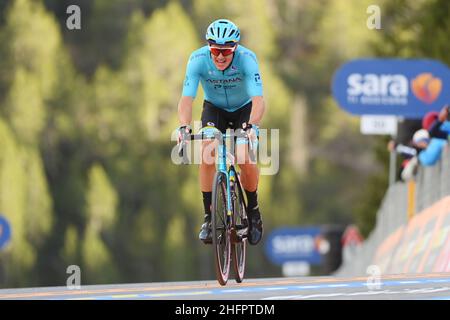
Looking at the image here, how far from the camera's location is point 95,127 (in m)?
85.6

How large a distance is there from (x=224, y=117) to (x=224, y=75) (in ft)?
1.65

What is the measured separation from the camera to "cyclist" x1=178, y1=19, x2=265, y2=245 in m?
10.3

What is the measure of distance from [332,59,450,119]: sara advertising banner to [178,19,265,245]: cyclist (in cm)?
1018

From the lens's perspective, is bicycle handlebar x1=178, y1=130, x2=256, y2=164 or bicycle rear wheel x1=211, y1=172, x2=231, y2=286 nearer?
bicycle handlebar x1=178, y1=130, x2=256, y2=164

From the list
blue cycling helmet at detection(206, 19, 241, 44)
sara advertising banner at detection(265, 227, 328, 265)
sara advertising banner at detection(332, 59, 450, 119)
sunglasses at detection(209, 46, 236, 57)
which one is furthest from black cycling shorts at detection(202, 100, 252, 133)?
sara advertising banner at detection(265, 227, 328, 265)

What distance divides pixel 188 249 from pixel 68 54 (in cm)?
1653

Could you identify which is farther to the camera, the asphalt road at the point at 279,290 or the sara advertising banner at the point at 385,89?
the sara advertising banner at the point at 385,89

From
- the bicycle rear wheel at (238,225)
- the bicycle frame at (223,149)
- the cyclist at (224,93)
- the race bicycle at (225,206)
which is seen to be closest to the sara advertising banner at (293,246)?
the bicycle rear wheel at (238,225)

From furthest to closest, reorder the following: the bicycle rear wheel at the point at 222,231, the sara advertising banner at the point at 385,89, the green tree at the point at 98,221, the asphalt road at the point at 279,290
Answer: the green tree at the point at 98,221 < the sara advertising banner at the point at 385,89 < the bicycle rear wheel at the point at 222,231 < the asphalt road at the point at 279,290

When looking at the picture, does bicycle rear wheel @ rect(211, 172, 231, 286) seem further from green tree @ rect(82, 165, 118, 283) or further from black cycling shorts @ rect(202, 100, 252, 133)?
green tree @ rect(82, 165, 118, 283)

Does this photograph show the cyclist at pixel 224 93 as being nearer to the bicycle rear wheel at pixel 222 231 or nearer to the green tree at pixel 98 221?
the bicycle rear wheel at pixel 222 231

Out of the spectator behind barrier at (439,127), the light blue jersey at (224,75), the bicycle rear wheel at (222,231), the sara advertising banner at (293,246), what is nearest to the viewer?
the bicycle rear wheel at (222,231)

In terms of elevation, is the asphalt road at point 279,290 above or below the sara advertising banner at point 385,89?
below

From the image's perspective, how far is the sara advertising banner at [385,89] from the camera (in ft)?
69.9
